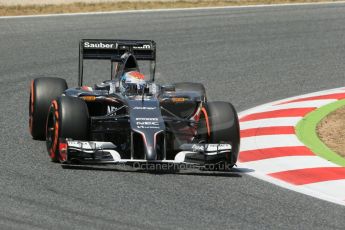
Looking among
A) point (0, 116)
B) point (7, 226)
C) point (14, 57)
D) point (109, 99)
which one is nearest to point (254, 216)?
point (7, 226)

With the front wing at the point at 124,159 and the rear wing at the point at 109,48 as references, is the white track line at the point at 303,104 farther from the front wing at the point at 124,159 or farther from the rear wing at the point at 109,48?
the front wing at the point at 124,159

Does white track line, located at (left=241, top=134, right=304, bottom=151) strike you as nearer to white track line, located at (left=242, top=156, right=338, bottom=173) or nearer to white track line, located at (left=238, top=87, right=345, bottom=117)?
white track line, located at (left=242, top=156, right=338, bottom=173)

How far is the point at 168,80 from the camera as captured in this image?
16.9 m

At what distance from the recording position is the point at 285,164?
11055 millimetres

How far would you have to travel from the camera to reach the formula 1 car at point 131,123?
10.5 metres

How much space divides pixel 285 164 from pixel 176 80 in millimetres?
5980

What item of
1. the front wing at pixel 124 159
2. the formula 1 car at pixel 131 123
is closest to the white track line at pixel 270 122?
the formula 1 car at pixel 131 123

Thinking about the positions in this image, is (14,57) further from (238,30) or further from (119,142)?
(119,142)

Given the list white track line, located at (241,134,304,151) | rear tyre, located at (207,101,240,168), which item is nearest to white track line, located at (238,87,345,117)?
white track line, located at (241,134,304,151)

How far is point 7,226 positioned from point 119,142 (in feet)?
9.43

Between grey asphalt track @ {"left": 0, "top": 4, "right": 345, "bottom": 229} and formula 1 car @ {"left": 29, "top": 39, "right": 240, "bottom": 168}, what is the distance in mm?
193

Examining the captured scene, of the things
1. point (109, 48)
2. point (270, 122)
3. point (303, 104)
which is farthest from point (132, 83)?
point (303, 104)

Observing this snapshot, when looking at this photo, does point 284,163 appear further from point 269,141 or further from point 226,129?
point 269,141

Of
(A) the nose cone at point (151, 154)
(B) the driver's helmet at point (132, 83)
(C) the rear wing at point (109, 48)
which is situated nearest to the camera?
(A) the nose cone at point (151, 154)
